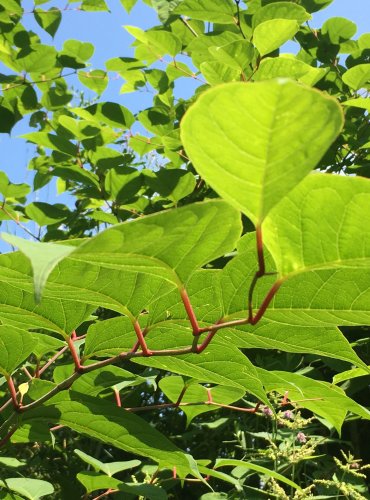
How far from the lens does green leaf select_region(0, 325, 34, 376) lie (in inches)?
26.4

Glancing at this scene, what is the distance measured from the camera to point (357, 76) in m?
1.86

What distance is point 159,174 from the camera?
1889mm

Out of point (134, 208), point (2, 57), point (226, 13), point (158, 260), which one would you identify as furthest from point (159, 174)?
point (158, 260)

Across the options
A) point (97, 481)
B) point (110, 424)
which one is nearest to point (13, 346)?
point (110, 424)

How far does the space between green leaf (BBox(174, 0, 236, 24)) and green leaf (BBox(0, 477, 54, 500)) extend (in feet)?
4.54

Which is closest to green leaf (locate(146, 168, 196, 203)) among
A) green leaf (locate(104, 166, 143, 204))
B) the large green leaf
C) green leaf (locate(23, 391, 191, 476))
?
green leaf (locate(104, 166, 143, 204))

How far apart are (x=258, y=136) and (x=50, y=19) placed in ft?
7.20

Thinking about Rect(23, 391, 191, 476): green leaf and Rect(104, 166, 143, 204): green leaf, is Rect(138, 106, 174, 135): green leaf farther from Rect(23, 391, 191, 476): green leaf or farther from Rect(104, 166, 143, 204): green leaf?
Rect(23, 391, 191, 476): green leaf

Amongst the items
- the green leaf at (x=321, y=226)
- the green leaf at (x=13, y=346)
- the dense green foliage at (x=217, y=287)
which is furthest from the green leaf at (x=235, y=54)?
the green leaf at (x=321, y=226)

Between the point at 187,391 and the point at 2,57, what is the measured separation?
1703 mm

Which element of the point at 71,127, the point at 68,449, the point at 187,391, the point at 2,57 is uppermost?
the point at 2,57

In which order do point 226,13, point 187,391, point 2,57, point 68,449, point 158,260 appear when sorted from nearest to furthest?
Answer: point 158,260
point 187,391
point 226,13
point 68,449
point 2,57

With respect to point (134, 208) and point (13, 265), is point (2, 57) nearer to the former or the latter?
point (134, 208)

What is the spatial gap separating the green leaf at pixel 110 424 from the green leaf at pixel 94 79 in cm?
194
